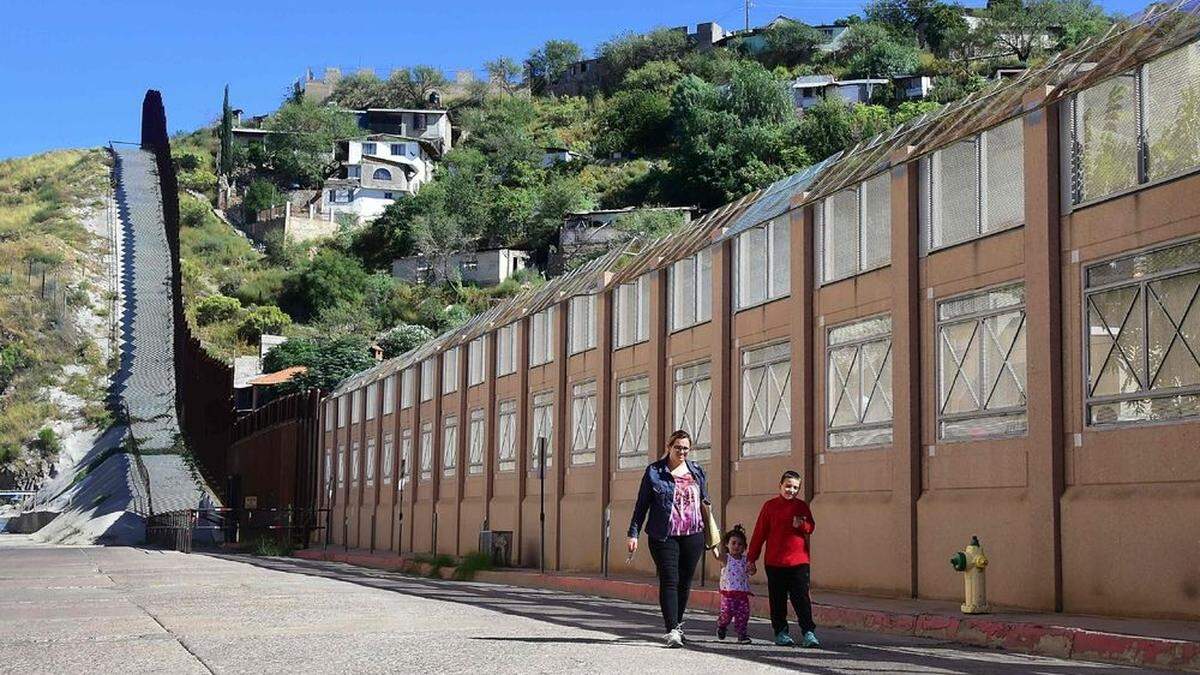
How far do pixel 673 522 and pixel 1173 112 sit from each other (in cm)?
748

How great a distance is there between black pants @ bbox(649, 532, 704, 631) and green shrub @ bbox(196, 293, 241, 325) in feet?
396

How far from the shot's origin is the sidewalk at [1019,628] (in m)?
13.3

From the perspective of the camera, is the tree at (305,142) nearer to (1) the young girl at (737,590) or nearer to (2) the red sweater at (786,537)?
(1) the young girl at (737,590)

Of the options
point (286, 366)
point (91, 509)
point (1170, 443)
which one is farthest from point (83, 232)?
point (1170, 443)

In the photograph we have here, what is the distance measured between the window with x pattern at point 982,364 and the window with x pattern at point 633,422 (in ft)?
34.0

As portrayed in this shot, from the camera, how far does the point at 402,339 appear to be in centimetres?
10694

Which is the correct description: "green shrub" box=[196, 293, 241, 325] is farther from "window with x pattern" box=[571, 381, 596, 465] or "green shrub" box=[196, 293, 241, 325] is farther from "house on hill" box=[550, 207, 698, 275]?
"window with x pattern" box=[571, 381, 596, 465]

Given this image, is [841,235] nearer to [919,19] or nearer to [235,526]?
[235,526]

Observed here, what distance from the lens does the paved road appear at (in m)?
12.0

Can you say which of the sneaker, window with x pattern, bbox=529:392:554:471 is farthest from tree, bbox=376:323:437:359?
the sneaker

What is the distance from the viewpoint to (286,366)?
10781cm

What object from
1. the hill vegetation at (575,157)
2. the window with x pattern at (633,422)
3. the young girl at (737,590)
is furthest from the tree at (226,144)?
the young girl at (737,590)

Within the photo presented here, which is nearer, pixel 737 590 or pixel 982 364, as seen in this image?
pixel 737 590

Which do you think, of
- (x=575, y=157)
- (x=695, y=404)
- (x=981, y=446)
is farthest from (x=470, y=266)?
(x=981, y=446)
